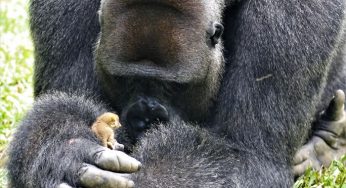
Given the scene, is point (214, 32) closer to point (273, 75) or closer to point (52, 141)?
point (273, 75)

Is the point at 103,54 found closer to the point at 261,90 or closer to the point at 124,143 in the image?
the point at 124,143

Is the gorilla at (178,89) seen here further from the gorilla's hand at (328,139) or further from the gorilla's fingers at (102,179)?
the gorilla's hand at (328,139)

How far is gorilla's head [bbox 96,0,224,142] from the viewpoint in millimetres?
4199

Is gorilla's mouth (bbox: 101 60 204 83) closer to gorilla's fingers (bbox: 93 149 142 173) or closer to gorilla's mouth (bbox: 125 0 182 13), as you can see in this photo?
gorilla's mouth (bbox: 125 0 182 13)

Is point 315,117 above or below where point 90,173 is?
below

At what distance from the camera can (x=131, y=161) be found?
3.87m

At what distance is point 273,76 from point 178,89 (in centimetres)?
55

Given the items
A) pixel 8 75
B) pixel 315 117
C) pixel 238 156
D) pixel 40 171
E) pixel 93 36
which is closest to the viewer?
pixel 40 171

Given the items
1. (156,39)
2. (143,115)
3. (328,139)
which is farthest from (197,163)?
(328,139)

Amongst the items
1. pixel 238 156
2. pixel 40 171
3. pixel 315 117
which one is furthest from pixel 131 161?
pixel 315 117

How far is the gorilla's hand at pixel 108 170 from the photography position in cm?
382

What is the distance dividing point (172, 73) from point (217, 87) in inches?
18.1

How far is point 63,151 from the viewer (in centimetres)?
411

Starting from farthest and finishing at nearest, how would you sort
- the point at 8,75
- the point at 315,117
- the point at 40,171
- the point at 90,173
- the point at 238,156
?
the point at 8,75 → the point at 315,117 → the point at 238,156 → the point at 40,171 → the point at 90,173
